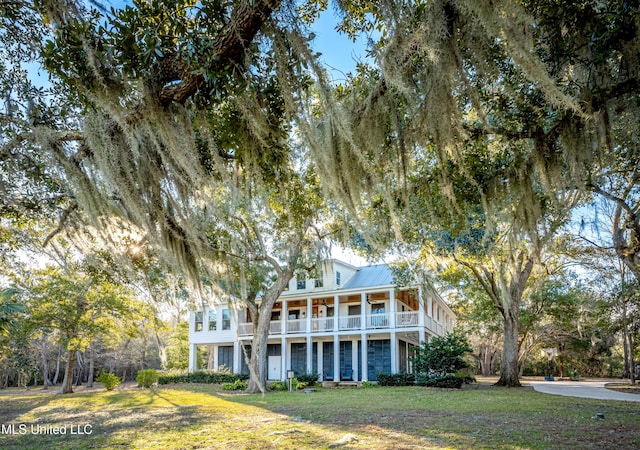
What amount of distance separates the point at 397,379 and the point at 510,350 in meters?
4.12

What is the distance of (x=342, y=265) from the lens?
20969 millimetres

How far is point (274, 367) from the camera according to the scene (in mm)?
21422

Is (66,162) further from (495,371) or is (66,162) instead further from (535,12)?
(495,371)

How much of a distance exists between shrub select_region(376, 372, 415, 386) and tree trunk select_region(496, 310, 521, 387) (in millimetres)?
3051

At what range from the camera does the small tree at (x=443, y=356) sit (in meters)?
13.7

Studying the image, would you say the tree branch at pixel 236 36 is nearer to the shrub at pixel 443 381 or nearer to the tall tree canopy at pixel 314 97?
the tall tree canopy at pixel 314 97

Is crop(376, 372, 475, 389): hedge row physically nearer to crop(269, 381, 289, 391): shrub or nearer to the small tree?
the small tree

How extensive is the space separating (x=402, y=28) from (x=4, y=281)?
1210 centimetres

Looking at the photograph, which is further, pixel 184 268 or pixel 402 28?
pixel 184 268

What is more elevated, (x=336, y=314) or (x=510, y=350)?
(x=336, y=314)

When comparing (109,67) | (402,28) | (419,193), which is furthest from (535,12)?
(109,67)

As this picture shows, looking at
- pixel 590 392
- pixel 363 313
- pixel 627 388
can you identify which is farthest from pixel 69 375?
pixel 627 388

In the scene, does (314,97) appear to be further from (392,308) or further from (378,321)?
(378,321)

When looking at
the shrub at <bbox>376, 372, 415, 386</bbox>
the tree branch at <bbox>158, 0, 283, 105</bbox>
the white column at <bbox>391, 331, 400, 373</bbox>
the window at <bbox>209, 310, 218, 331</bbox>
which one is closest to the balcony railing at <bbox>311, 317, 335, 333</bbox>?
the white column at <bbox>391, 331, 400, 373</bbox>
